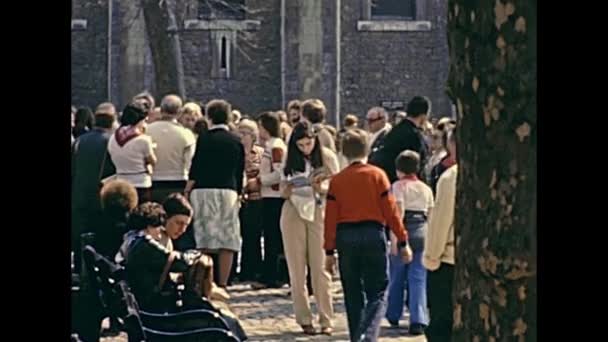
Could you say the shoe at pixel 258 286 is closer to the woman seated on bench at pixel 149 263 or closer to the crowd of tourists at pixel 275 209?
the crowd of tourists at pixel 275 209

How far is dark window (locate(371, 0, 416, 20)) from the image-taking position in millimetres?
36906

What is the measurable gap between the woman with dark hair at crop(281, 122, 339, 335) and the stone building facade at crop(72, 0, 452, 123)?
77.0 ft

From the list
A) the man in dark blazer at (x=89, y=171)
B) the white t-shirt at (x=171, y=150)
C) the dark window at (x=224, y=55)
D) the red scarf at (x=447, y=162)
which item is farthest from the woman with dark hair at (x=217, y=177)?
the dark window at (x=224, y=55)

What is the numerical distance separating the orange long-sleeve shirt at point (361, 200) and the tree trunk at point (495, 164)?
207 inches

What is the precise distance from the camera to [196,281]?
30.7 feet

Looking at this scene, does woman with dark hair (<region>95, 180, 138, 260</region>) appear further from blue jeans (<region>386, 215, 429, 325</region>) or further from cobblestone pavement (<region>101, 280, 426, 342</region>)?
blue jeans (<region>386, 215, 429, 325</region>)

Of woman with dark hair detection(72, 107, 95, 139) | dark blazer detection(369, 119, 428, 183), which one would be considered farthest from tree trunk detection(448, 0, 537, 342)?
woman with dark hair detection(72, 107, 95, 139)

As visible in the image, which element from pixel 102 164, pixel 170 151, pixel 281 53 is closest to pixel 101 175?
pixel 102 164

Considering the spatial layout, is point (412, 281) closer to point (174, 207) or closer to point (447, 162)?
point (447, 162)

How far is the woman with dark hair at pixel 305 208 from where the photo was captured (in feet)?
38.2
